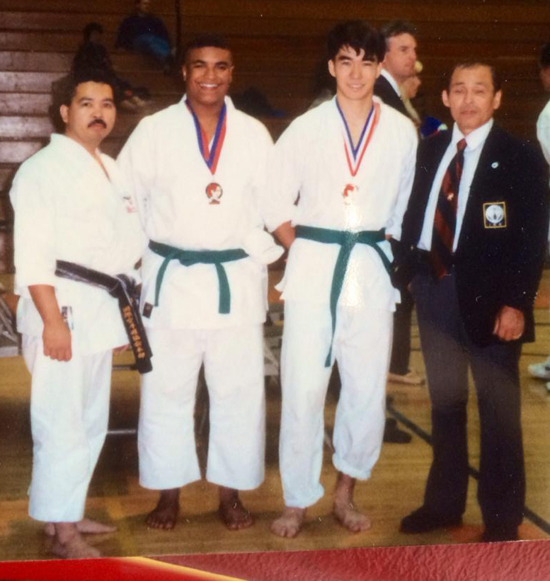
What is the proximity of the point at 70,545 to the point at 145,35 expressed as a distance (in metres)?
1.14

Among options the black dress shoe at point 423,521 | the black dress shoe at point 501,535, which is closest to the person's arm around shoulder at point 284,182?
the black dress shoe at point 423,521

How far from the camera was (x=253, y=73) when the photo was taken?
1.78 meters

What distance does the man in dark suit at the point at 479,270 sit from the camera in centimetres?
178

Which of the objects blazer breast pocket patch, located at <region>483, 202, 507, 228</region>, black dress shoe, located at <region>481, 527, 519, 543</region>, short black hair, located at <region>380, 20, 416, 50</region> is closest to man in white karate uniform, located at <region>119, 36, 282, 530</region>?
short black hair, located at <region>380, 20, 416, 50</region>

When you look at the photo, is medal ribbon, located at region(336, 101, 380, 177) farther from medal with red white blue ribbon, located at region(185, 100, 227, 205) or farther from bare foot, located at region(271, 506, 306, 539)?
bare foot, located at region(271, 506, 306, 539)

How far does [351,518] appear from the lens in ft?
6.42

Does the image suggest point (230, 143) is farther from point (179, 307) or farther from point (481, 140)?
point (481, 140)

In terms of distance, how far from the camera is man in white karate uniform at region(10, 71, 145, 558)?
1.69 m

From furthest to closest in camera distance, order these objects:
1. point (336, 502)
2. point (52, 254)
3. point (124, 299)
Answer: point (336, 502)
point (124, 299)
point (52, 254)

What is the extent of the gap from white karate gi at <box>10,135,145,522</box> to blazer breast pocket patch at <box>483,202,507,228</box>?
770 millimetres

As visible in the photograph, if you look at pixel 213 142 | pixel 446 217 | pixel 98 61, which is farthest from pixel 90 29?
pixel 446 217

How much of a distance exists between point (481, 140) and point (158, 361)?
0.89m

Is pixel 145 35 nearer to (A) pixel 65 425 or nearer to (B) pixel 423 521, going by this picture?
(A) pixel 65 425

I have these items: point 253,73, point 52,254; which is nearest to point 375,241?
point 253,73
